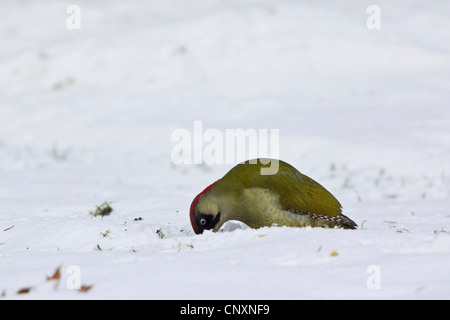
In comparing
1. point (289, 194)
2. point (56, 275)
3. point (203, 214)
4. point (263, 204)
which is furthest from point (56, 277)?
point (289, 194)

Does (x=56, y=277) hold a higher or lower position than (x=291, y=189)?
lower

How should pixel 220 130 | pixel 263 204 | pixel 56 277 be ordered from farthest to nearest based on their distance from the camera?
pixel 220 130
pixel 263 204
pixel 56 277

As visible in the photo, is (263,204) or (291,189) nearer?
(263,204)

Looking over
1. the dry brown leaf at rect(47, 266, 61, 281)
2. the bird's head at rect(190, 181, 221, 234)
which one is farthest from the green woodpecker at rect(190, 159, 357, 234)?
the dry brown leaf at rect(47, 266, 61, 281)

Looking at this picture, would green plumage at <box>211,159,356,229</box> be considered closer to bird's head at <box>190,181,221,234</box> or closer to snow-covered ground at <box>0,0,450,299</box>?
bird's head at <box>190,181,221,234</box>

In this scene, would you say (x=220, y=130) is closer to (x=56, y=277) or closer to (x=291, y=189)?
(x=291, y=189)

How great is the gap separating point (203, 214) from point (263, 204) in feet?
1.47

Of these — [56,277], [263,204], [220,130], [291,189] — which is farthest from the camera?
[220,130]

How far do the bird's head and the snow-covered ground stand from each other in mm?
324

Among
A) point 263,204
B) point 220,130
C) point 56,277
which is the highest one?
point 220,130

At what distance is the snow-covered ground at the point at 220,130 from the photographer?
319cm

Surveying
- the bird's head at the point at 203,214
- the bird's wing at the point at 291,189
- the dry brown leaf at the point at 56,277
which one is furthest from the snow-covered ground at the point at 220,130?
the bird's wing at the point at 291,189

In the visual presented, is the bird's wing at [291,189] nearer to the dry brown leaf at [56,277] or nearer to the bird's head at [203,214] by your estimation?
the bird's head at [203,214]

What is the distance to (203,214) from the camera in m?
4.64
